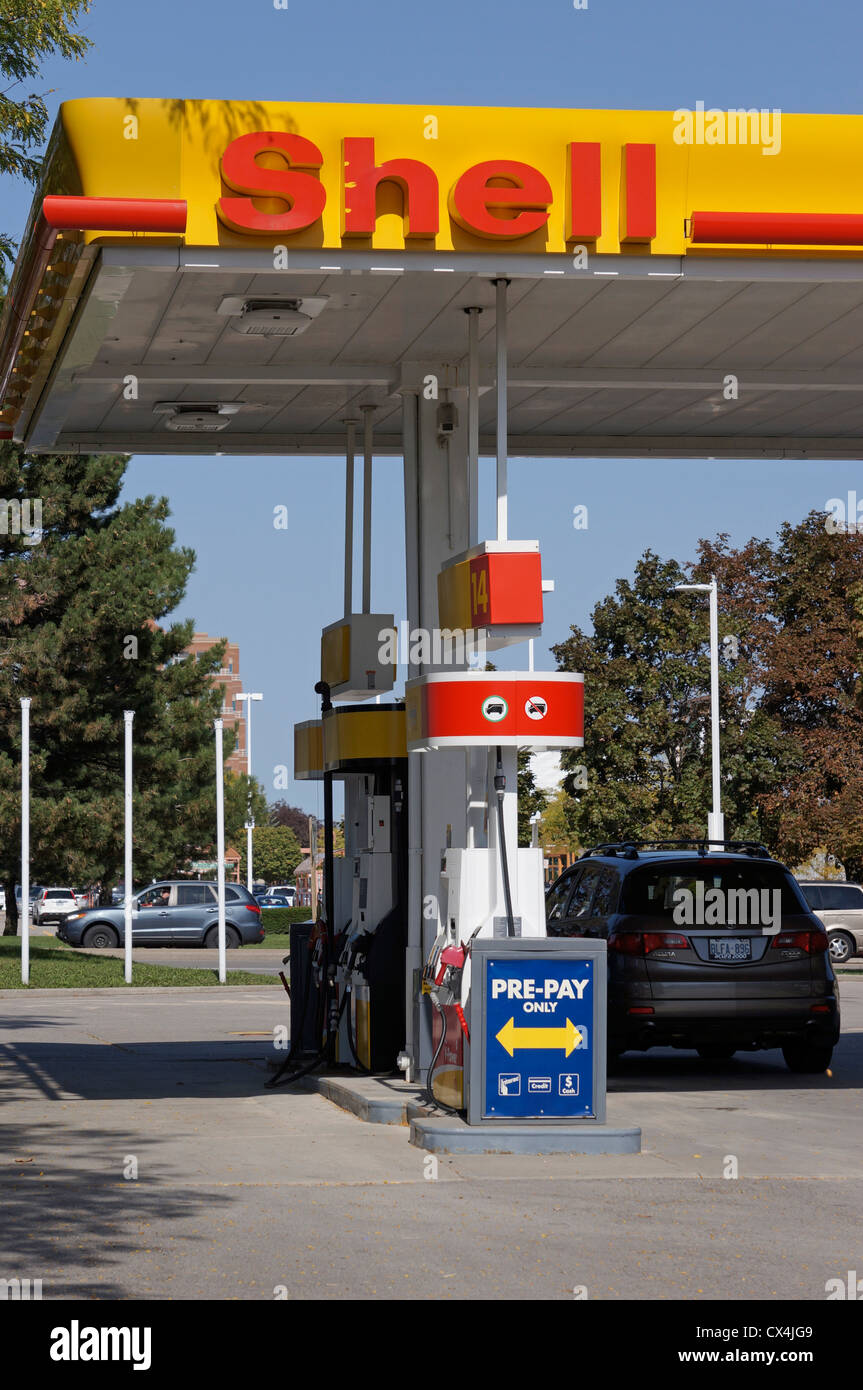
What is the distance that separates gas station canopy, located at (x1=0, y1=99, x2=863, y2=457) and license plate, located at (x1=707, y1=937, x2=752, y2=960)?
4.41 metres

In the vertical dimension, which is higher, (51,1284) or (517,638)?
(517,638)

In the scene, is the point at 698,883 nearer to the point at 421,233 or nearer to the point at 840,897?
the point at 421,233

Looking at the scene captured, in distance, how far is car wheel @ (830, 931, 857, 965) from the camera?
4012 centimetres

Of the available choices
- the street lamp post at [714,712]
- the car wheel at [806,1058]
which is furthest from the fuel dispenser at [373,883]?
the street lamp post at [714,712]

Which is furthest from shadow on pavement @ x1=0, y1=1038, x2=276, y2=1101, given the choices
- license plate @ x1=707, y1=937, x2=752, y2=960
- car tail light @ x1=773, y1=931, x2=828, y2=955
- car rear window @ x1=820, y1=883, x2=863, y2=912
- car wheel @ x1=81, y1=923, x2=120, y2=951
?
car wheel @ x1=81, y1=923, x2=120, y2=951

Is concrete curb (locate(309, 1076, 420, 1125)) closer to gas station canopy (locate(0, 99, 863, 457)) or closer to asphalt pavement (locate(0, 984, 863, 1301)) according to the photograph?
asphalt pavement (locate(0, 984, 863, 1301))

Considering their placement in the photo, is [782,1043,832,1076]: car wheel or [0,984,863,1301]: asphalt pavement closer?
[0,984,863,1301]: asphalt pavement

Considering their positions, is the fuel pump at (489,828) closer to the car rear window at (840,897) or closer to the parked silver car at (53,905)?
the car rear window at (840,897)

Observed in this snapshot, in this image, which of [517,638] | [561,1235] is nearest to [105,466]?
[517,638]

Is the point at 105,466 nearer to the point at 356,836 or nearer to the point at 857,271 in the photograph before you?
the point at 356,836

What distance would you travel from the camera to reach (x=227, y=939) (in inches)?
1795
